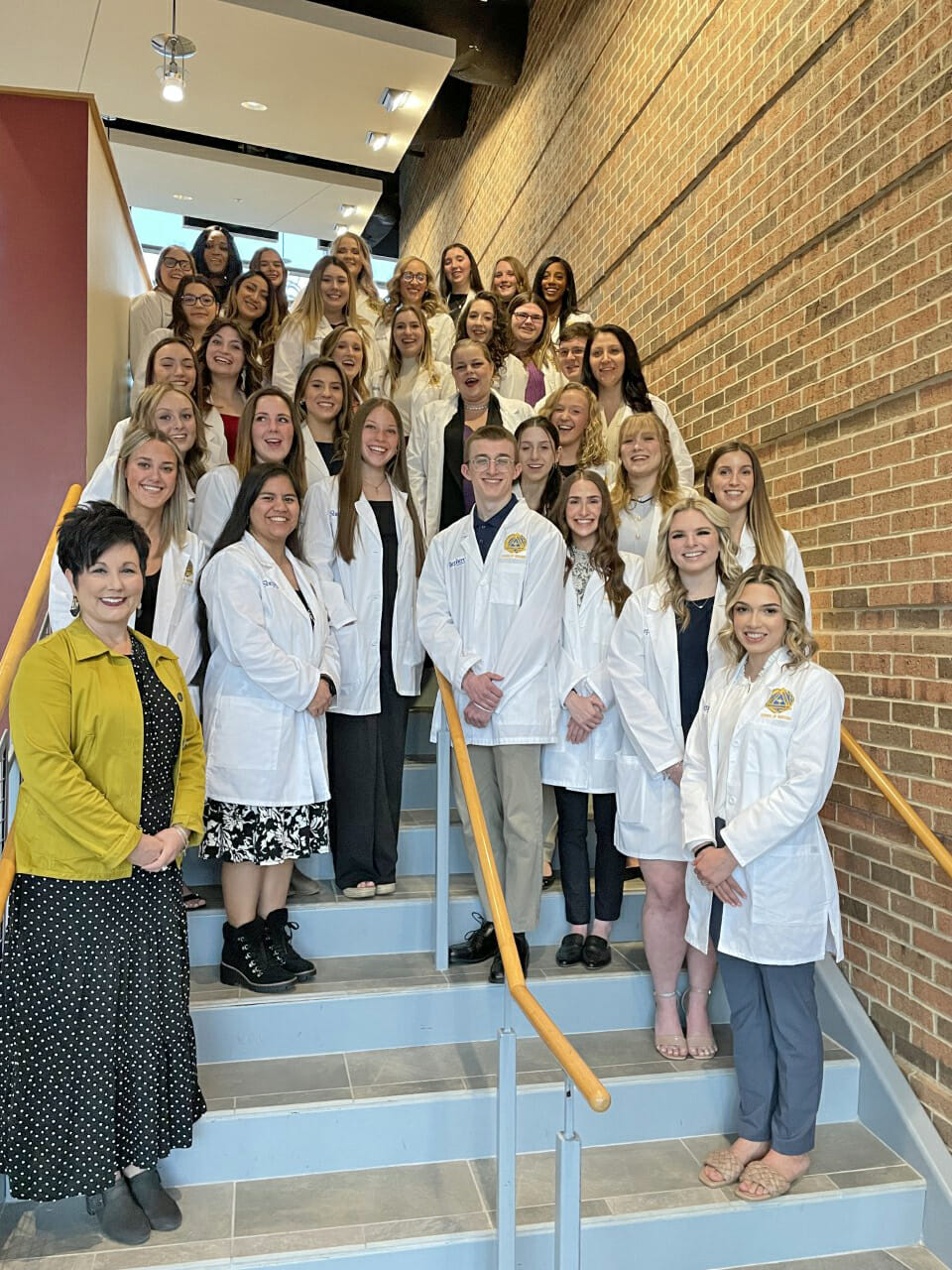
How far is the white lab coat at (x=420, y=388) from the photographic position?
497 cm

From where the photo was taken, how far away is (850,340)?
136 inches

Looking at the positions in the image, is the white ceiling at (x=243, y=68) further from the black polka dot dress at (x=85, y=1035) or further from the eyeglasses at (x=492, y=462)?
the black polka dot dress at (x=85, y=1035)

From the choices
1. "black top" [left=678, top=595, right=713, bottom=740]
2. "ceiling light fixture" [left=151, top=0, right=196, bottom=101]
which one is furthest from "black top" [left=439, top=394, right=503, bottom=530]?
"ceiling light fixture" [left=151, top=0, right=196, bottom=101]

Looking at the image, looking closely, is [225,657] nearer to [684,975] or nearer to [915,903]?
[684,975]

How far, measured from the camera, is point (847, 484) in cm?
343

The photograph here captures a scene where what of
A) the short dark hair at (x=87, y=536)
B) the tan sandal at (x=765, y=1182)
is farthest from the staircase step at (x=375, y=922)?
the short dark hair at (x=87, y=536)

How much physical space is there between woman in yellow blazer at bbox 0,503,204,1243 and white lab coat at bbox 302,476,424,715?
3.78ft

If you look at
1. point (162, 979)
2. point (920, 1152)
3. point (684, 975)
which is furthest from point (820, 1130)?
point (162, 979)

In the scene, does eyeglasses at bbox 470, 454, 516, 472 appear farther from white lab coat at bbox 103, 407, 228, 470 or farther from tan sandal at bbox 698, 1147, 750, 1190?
tan sandal at bbox 698, 1147, 750, 1190

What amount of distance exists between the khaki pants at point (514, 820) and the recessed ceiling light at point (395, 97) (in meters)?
6.36

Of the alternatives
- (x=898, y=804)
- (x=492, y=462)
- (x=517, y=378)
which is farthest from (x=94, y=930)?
(x=517, y=378)

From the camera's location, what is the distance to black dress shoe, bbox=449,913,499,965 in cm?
344

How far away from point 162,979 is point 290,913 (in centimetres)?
98

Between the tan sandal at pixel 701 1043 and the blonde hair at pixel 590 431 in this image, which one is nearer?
the tan sandal at pixel 701 1043
